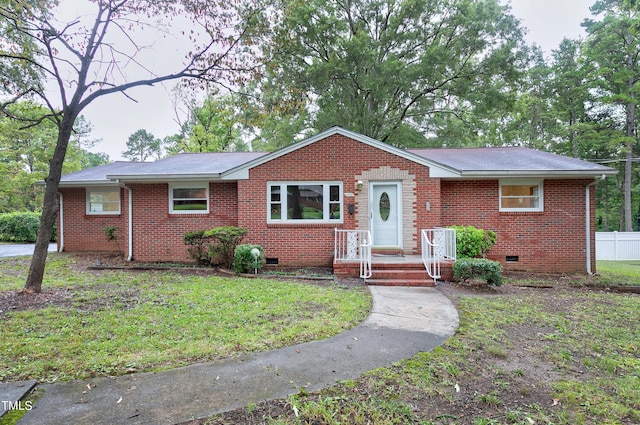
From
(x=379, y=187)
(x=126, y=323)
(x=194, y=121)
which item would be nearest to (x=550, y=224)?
(x=379, y=187)

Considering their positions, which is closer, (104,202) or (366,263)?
(366,263)

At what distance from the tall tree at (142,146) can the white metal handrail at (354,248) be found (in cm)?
4811

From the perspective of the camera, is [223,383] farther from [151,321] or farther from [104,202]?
[104,202]

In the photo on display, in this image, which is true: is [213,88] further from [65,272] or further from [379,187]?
[65,272]

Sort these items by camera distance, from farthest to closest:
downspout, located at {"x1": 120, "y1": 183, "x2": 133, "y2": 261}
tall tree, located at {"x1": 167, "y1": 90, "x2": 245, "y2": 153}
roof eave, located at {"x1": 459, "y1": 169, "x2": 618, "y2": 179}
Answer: tall tree, located at {"x1": 167, "y1": 90, "x2": 245, "y2": 153}
downspout, located at {"x1": 120, "y1": 183, "x2": 133, "y2": 261}
roof eave, located at {"x1": 459, "y1": 169, "x2": 618, "y2": 179}

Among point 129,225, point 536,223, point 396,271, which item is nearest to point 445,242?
point 396,271

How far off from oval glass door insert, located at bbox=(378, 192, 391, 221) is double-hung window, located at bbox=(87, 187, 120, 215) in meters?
Answer: 10.1

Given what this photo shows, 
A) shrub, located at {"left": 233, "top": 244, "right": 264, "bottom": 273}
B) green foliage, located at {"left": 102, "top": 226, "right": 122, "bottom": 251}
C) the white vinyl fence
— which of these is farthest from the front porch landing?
the white vinyl fence

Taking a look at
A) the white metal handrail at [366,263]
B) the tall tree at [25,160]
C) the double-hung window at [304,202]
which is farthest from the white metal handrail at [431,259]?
the tall tree at [25,160]

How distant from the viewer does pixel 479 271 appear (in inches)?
281

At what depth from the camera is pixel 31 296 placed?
5.67 m

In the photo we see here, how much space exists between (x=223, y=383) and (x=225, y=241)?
20.0 feet

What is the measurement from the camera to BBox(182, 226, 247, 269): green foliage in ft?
28.0

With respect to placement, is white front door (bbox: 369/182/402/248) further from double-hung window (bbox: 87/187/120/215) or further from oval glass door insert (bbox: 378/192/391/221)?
double-hung window (bbox: 87/187/120/215)
